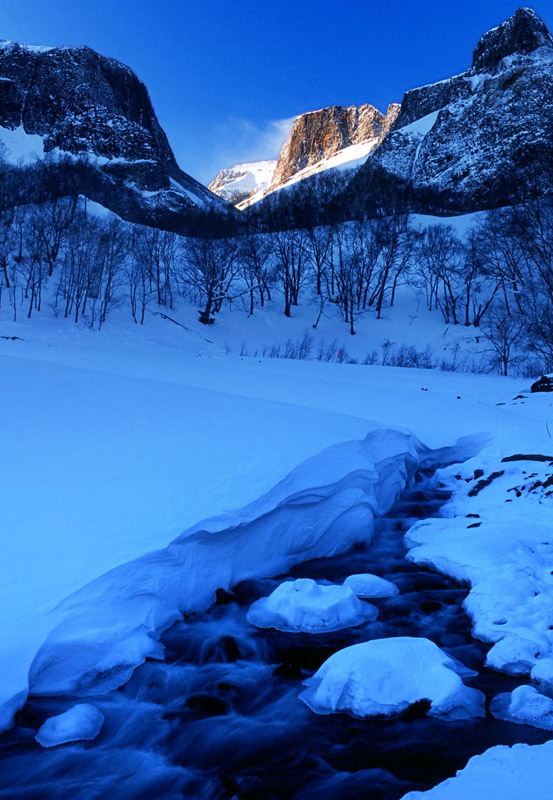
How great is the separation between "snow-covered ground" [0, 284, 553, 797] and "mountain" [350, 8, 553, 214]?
41.7 meters

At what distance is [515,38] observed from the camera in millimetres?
54625

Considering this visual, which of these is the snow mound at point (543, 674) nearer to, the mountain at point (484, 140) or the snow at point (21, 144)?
the mountain at point (484, 140)

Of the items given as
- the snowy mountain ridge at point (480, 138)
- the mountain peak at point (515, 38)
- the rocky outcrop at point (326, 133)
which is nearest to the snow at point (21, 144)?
the snowy mountain ridge at point (480, 138)

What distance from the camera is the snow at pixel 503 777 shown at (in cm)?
201

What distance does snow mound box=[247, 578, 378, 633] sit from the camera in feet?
12.0

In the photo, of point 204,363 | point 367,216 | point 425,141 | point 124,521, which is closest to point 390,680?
point 124,521

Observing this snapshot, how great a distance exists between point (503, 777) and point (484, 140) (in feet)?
195

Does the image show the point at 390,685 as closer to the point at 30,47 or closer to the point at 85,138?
the point at 85,138

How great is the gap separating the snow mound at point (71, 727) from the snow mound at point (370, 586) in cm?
215

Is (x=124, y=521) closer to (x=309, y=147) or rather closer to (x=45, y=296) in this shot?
(x=45, y=296)

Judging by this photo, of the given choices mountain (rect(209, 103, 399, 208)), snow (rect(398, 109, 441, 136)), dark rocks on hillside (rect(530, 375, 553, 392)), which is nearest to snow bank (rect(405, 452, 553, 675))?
dark rocks on hillside (rect(530, 375, 553, 392))

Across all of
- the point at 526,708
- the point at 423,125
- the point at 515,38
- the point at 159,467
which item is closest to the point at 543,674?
the point at 526,708

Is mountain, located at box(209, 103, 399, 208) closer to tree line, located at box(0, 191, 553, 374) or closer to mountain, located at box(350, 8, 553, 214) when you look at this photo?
mountain, located at box(350, 8, 553, 214)

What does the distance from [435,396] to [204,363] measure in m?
7.71
